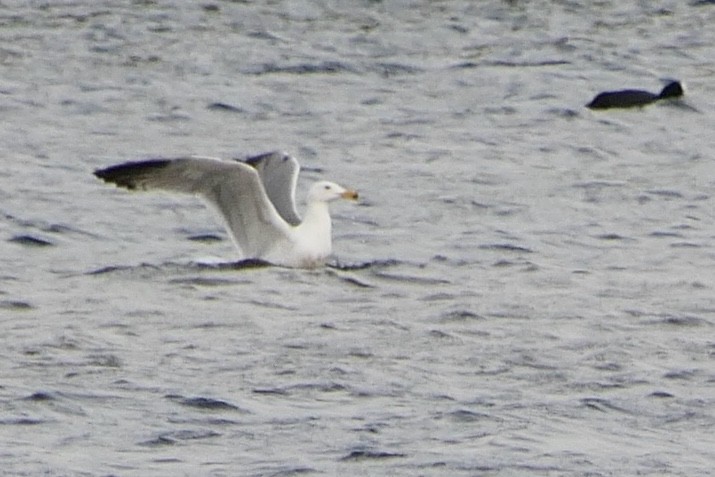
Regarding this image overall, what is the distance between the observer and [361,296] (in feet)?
41.8

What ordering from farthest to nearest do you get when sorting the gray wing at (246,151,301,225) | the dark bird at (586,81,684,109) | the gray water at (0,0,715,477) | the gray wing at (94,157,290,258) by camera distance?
the dark bird at (586,81,684,109)
the gray wing at (246,151,301,225)
the gray wing at (94,157,290,258)
the gray water at (0,0,715,477)

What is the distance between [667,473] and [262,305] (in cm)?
406

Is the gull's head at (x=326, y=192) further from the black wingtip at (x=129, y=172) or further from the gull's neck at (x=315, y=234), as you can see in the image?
the black wingtip at (x=129, y=172)

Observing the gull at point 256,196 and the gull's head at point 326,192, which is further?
the gull's head at point 326,192

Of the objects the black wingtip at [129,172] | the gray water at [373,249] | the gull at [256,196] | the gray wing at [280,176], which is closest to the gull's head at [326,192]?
the gull at [256,196]

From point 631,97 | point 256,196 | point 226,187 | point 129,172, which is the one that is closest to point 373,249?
point 256,196

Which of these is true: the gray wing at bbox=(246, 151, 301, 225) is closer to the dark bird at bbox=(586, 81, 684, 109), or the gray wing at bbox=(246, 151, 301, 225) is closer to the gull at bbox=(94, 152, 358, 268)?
the gull at bbox=(94, 152, 358, 268)

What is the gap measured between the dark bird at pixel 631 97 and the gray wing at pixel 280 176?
258 inches

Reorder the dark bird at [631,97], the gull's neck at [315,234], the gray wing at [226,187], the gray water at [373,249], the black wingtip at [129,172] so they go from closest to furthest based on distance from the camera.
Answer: the gray water at [373,249] < the black wingtip at [129,172] < the gray wing at [226,187] < the gull's neck at [315,234] < the dark bird at [631,97]

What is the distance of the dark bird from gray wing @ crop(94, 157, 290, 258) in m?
7.10

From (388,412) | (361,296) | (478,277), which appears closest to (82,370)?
(388,412)

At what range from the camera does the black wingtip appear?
13.1m

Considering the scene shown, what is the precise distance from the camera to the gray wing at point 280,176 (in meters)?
14.4

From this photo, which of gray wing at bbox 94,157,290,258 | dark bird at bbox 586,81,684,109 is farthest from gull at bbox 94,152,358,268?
dark bird at bbox 586,81,684,109
